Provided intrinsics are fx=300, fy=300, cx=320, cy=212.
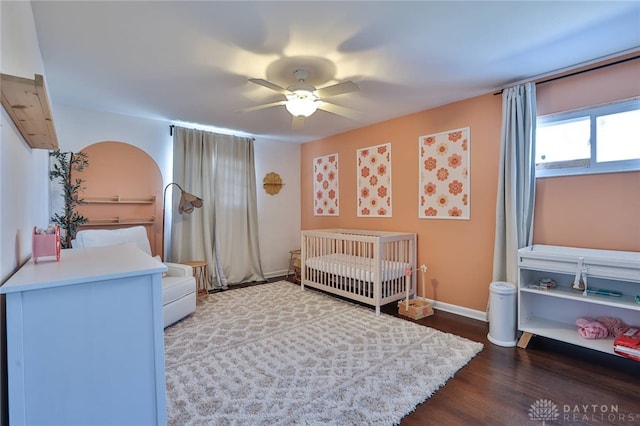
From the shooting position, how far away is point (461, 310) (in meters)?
3.26

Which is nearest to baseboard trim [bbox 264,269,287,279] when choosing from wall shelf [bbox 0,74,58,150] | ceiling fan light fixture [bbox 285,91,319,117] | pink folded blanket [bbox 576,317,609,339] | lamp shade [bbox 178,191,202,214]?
lamp shade [bbox 178,191,202,214]

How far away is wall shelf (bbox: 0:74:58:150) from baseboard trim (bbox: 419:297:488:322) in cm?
357

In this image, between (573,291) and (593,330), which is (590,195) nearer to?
(573,291)

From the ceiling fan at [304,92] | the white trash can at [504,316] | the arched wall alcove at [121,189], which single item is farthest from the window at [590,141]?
the arched wall alcove at [121,189]

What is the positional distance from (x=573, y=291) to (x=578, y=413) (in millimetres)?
987

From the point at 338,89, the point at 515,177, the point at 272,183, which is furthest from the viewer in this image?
the point at 272,183

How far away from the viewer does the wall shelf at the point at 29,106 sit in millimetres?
909

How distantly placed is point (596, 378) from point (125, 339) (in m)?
2.83

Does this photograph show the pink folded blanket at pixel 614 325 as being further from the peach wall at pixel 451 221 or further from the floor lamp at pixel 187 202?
the floor lamp at pixel 187 202

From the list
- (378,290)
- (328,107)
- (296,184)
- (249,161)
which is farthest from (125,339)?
(296,184)

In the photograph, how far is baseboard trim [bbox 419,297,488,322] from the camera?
3098 mm

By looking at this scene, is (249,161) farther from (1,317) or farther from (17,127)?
(1,317)

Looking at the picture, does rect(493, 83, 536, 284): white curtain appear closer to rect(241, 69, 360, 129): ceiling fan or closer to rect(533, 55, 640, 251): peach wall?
rect(533, 55, 640, 251): peach wall

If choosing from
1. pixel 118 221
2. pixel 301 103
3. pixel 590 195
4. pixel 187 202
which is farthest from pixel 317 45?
pixel 118 221
